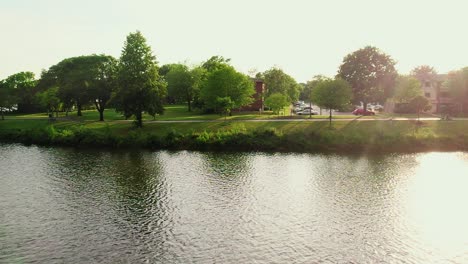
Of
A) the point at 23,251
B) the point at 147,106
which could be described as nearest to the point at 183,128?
the point at 147,106

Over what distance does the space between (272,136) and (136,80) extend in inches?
1143

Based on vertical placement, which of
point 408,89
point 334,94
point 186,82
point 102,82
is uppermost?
point 186,82

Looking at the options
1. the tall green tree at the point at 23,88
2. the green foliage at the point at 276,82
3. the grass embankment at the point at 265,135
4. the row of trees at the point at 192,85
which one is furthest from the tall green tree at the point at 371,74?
the tall green tree at the point at 23,88

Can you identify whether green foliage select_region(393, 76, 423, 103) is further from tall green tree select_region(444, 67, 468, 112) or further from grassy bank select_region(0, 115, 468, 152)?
tall green tree select_region(444, 67, 468, 112)

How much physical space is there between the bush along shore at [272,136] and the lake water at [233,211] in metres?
10.6

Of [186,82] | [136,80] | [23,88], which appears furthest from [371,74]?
[23,88]

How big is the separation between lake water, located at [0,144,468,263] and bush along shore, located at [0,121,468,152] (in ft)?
34.8

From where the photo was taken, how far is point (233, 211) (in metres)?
33.4

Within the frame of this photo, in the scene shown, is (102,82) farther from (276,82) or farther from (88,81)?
(276,82)

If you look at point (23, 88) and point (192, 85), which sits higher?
point (23, 88)

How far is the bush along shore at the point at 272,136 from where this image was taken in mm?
A: 65938

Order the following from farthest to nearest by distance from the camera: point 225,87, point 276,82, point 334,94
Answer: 1. point 276,82
2. point 225,87
3. point 334,94

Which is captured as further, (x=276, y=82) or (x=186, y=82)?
(x=276, y=82)

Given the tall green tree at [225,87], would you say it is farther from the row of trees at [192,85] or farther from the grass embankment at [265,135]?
the grass embankment at [265,135]
